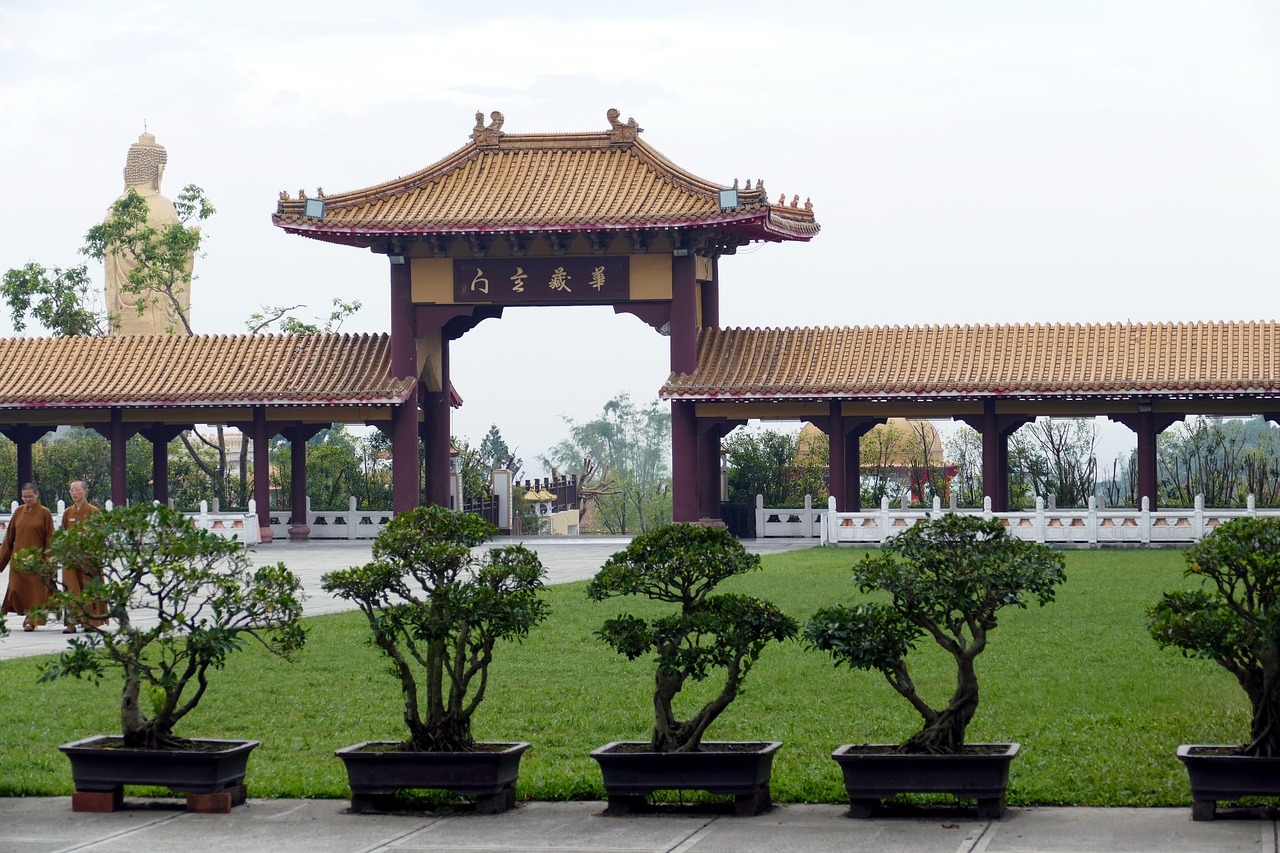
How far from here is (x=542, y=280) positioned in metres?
30.2

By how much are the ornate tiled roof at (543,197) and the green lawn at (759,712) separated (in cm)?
1433

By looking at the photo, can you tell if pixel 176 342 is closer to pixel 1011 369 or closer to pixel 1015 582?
pixel 1011 369

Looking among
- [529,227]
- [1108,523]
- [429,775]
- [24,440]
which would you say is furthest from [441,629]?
[24,440]

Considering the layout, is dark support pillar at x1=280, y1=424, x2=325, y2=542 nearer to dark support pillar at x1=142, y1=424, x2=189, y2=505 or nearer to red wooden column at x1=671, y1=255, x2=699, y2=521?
dark support pillar at x1=142, y1=424, x2=189, y2=505

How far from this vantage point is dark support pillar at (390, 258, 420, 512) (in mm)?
30578

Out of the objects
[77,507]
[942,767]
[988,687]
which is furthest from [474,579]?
[77,507]

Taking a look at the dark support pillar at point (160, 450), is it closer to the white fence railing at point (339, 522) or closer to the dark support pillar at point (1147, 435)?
the white fence railing at point (339, 522)

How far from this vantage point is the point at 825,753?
Answer: 969 cm

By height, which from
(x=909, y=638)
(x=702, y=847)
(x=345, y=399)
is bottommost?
(x=702, y=847)

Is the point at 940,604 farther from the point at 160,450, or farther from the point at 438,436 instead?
the point at 160,450

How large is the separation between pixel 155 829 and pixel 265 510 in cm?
2344

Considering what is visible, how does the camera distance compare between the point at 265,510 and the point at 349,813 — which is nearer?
the point at 349,813

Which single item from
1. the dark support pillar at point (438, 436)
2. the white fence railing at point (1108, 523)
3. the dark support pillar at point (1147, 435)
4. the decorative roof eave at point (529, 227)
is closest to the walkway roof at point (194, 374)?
the dark support pillar at point (438, 436)

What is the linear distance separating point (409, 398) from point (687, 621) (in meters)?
22.4
